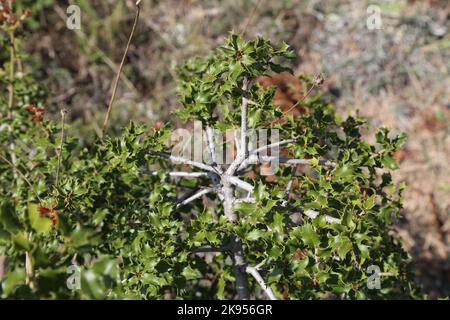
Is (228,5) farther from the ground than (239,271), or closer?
farther from the ground

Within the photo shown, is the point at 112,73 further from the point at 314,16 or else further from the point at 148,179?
the point at 148,179

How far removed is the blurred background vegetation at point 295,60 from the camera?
438 centimetres

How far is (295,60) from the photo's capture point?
4816mm

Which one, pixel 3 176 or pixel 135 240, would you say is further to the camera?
pixel 3 176

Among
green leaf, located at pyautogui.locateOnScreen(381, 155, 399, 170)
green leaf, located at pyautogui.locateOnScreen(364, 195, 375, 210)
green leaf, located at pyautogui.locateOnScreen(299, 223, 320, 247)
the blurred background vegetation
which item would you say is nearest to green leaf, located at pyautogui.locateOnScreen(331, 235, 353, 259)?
green leaf, located at pyautogui.locateOnScreen(299, 223, 320, 247)

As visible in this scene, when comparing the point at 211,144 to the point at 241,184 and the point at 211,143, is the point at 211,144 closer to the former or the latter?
the point at 211,143

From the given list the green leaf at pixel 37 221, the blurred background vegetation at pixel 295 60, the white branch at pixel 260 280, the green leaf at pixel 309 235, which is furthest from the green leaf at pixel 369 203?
the blurred background vegetation at pixel 295 60

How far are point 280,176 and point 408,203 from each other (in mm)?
2400

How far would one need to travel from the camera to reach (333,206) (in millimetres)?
1584

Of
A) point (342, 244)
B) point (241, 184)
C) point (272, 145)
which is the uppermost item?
point (272, 145)

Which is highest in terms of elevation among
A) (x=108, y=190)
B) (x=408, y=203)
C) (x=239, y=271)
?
(x=408, y=203)

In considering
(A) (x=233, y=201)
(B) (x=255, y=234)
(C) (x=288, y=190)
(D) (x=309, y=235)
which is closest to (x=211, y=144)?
(A) (x=233, y=201)

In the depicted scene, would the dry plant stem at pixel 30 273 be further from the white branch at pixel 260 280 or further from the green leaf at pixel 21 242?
the white branch at pixel 260 280
